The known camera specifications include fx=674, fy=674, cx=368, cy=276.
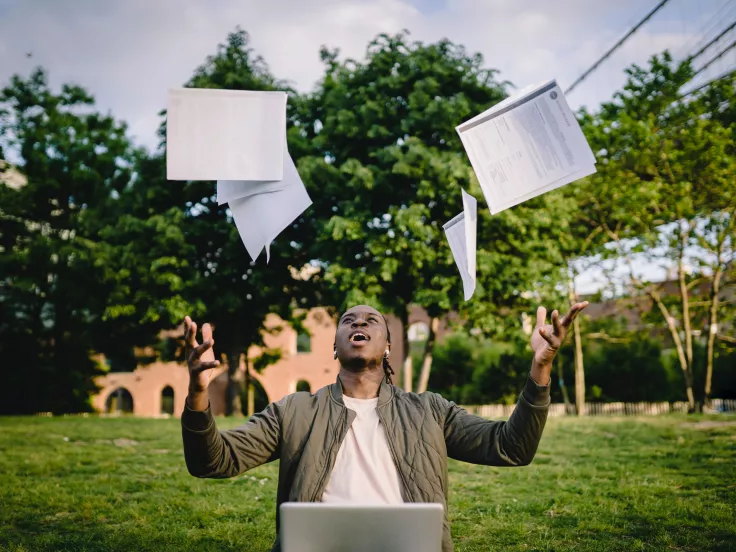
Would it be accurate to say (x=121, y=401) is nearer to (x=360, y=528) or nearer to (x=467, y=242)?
(x=467, y=242)

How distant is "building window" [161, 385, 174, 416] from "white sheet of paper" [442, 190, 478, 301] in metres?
37.4

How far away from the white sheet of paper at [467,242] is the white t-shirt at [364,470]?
90 centimetres

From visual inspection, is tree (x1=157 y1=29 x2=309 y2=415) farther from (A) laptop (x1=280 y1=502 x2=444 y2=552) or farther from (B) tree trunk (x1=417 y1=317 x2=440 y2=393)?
(A) laptop (x1=280 y1=502 x2=444 y2=552)

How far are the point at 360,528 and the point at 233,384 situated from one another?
2082 cm

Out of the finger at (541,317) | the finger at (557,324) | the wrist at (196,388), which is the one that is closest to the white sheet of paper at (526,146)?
the finger at (541,317)

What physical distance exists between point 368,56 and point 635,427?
39.3 feet

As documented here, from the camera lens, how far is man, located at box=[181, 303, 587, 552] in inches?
113

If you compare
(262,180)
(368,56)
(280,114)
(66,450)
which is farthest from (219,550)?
(368,56)

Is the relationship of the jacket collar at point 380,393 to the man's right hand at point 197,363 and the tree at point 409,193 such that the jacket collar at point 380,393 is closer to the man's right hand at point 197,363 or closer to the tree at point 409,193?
the man's right hand at point 197,363

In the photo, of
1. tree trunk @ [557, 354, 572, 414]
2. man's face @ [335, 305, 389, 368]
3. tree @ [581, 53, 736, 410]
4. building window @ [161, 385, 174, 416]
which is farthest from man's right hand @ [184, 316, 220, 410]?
building window @ [161, 385, 174, 416]

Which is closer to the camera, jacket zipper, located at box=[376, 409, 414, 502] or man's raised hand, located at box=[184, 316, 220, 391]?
man's raised hand, located at box=[184, 316, 220, 391]

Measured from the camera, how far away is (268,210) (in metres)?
3.62

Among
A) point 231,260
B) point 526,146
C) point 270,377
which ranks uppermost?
point 231,260

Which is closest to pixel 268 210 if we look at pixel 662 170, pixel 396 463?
pixel 396 463
